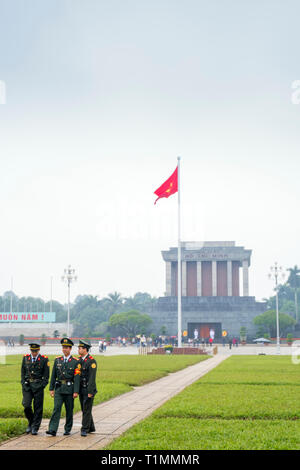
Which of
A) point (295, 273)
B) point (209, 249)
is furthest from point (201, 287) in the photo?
point (295, 273)

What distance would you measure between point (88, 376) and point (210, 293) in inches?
3197

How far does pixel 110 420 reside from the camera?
1235cm

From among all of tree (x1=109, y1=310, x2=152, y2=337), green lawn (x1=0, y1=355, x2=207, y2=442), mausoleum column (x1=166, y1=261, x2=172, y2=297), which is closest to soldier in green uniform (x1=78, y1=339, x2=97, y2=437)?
green lawn (x1=0, y1=355, x2=207, y2=442)

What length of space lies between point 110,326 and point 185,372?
2238 inches

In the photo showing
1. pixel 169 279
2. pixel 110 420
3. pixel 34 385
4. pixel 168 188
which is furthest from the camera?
pixel 169 279

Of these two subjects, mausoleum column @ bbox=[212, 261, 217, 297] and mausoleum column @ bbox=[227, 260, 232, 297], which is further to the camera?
mausoleum column @ bbox=[212, 261, 217, 297]

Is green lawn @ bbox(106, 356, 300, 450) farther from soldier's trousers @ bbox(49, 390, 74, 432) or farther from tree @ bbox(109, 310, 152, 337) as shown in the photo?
tree @ bbox(109, 310, 152, 337)

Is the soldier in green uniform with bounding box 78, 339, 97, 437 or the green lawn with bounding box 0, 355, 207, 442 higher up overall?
the soldier in green uniform with bounding box 78, 339, 97, 437

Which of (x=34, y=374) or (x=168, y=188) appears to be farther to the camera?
(x=168, y=188)

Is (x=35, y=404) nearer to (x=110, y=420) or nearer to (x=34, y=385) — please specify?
(x=34, y=385)

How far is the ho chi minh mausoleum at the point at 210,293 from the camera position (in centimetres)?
8050

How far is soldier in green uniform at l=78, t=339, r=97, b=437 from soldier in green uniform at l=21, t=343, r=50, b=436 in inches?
32.6

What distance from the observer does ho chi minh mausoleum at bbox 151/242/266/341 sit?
80500mm

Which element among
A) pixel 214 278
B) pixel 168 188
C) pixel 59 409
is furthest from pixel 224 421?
pixel 214 278
